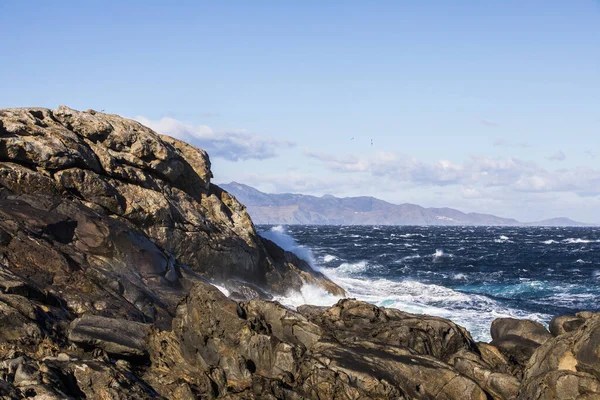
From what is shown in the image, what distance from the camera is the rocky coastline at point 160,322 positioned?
52.2ft

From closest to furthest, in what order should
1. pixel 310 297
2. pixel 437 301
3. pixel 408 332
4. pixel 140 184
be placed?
1. pixel 408 332
2. pixel 140 184
3. pixel 310 297
4. pixel 437 301

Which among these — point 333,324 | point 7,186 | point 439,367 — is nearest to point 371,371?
point 439,367

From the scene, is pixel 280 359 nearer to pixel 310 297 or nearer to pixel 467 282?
pixel 310 297

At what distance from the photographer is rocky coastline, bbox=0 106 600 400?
627 inches

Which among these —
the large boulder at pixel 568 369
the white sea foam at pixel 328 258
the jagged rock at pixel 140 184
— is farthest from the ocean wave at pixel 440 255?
the large boulder at pixel 568 369

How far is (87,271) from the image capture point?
2477cm

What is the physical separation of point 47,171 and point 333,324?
55.0ft

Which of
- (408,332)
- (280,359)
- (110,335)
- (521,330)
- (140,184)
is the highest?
(140,184)

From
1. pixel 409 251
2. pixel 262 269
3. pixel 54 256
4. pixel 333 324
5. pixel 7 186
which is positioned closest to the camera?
Result: pixel 333 324

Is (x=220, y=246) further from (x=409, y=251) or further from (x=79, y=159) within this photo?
(x=409, y=251)

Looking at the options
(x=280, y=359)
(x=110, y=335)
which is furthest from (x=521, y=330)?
(x=110, y=335)

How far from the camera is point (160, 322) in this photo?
77.4 feet

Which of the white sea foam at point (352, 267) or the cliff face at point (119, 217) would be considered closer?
the cliff face at point (119, 217)

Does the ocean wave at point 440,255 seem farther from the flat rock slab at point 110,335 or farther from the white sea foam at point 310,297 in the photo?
the flat rock slab at point 110,335
